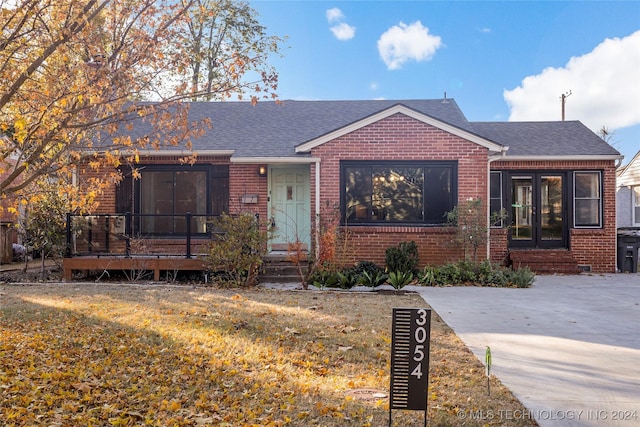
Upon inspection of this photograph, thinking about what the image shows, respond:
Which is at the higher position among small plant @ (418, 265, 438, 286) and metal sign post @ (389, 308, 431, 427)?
metal sign post @ (389, 308, 431, 427)

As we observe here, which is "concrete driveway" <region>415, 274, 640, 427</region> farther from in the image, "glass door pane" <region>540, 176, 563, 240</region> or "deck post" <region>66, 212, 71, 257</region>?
"deck post" <region>66, 212, 71, 257</region>

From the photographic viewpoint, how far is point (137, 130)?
13656mm

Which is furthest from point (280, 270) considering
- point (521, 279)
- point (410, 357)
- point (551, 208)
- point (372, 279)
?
point (410, 357)

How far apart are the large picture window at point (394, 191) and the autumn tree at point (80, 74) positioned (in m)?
5.63

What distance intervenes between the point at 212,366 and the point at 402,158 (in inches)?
→ 316

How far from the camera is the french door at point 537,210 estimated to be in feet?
43.1

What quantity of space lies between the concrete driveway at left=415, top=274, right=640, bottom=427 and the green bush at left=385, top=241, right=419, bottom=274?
3.51ft

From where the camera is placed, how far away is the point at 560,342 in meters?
5.79

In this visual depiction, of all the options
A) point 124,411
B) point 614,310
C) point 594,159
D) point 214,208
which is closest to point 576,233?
point 594,159

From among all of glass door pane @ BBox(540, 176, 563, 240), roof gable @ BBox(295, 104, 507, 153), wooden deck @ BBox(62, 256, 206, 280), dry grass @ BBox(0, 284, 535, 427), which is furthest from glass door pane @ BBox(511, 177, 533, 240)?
wooden deck @ BBox(62, 256, 206, 280)

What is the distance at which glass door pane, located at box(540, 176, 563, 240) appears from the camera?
13.1 m

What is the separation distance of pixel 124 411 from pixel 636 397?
405 centimetres

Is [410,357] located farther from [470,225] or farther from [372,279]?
[470,225]

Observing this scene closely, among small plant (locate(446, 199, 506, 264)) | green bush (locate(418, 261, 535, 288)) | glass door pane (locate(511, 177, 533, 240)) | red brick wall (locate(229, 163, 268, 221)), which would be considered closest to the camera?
green bush (locate(418, 261, 535, 288))
